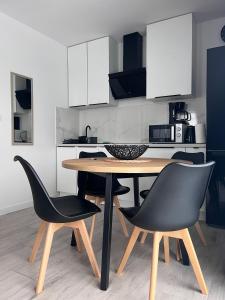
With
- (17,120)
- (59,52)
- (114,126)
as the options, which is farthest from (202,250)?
(59,52)

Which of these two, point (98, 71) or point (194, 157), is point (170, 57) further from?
point (194, 157)

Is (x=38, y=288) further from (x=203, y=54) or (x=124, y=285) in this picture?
(x=203, y=54)

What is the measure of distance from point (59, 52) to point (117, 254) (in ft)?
10.7

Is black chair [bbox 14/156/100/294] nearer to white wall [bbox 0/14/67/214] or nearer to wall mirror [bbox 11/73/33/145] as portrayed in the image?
white wall [bbox 0/14/67/214]

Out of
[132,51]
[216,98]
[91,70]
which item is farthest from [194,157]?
[91,70]

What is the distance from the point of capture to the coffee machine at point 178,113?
10.3 feet

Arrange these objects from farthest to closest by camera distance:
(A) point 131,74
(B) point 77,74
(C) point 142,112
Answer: (B) point 77,74
(C) point 142,112
(A) point 131,74

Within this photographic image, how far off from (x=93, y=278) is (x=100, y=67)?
3023 mm

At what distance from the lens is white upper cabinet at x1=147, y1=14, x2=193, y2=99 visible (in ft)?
9.79

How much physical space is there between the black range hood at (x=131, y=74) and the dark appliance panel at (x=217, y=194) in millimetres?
1524

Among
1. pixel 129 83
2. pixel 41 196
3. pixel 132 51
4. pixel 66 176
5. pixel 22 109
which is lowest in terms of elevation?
pixel 66 176

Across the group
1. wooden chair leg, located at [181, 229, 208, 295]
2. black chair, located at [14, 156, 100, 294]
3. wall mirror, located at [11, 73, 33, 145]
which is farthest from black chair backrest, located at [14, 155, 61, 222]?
wall mirror, located at [11, 73, 33, 145]

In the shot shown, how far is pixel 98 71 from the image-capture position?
12.1ft

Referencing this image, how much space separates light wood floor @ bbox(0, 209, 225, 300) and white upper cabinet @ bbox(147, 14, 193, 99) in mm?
1866
